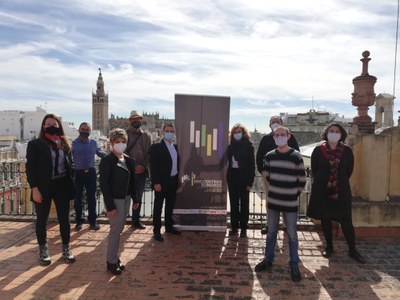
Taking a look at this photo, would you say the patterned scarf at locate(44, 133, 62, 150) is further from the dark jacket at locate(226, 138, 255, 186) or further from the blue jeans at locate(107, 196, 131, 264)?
the dark jacket at locate(226, 138, 255, 186)

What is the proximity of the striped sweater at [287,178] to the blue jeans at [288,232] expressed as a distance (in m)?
0.11

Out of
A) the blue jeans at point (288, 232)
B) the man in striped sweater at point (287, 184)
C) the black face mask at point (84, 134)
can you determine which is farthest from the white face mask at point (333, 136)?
the black face mask at point (84, 134)

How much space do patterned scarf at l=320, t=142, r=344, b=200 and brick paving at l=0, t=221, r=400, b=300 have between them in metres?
0.97

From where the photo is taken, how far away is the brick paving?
399 centimetres

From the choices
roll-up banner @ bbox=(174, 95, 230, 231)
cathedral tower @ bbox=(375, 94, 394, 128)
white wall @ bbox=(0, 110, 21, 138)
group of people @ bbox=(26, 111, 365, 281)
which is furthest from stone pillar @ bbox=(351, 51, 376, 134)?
white wall @ bbox=(0, 110, 21, 138)

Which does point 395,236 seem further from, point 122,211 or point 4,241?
point 4,241

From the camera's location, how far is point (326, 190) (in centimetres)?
506

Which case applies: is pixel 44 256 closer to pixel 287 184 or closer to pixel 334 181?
pixel 287 184

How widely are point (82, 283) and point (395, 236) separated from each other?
Answer: 16.5 feet

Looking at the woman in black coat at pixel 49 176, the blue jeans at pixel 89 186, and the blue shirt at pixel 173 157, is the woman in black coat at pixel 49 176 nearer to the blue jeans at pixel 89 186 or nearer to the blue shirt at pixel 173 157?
the blue jeans at pixel 89 186

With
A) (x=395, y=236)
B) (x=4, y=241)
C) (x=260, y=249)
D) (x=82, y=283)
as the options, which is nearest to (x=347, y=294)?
(x=260, y=249)

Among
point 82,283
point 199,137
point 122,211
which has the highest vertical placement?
point 199,137

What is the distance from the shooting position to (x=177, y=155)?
234 inches

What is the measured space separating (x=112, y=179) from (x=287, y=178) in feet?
7.15
